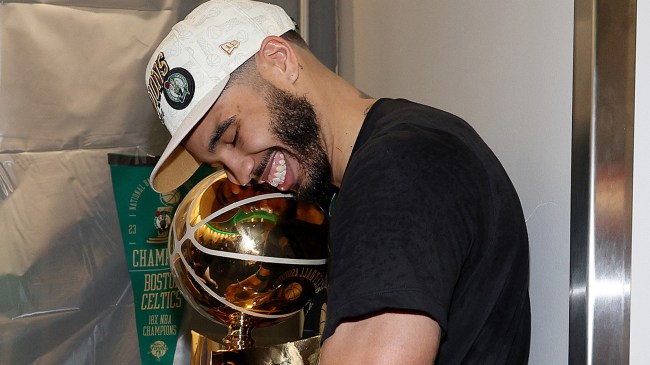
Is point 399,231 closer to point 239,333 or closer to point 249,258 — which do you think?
point 249,258

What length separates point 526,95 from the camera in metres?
1.13

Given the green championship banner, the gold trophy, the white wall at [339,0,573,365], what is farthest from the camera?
the green championship banner

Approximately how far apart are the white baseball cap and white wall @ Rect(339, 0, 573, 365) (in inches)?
12.5

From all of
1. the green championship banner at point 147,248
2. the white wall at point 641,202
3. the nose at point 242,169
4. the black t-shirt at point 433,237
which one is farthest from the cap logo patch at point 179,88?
the green championship banner at point 147,248

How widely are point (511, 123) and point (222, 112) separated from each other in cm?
41

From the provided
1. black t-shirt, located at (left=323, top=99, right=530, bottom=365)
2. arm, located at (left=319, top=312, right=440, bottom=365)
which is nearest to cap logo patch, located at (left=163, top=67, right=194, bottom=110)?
black t-shirt, located at (left=323, top=99, right=530, bottom=365)

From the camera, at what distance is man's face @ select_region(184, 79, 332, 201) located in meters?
1.07

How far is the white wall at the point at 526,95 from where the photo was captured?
3.44 feet

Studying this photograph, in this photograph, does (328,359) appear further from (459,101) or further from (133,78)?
(133,78)

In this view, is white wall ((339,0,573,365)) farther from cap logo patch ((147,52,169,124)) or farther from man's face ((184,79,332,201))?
cap logo patch ((147,52,169,124))

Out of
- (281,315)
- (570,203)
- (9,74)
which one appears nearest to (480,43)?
(570,203)

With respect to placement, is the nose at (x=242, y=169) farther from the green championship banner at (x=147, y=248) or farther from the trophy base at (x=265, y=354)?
the green championship banner at (x=147, y=248)

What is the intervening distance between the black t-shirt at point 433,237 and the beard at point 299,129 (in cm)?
16

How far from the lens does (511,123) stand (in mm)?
1182
